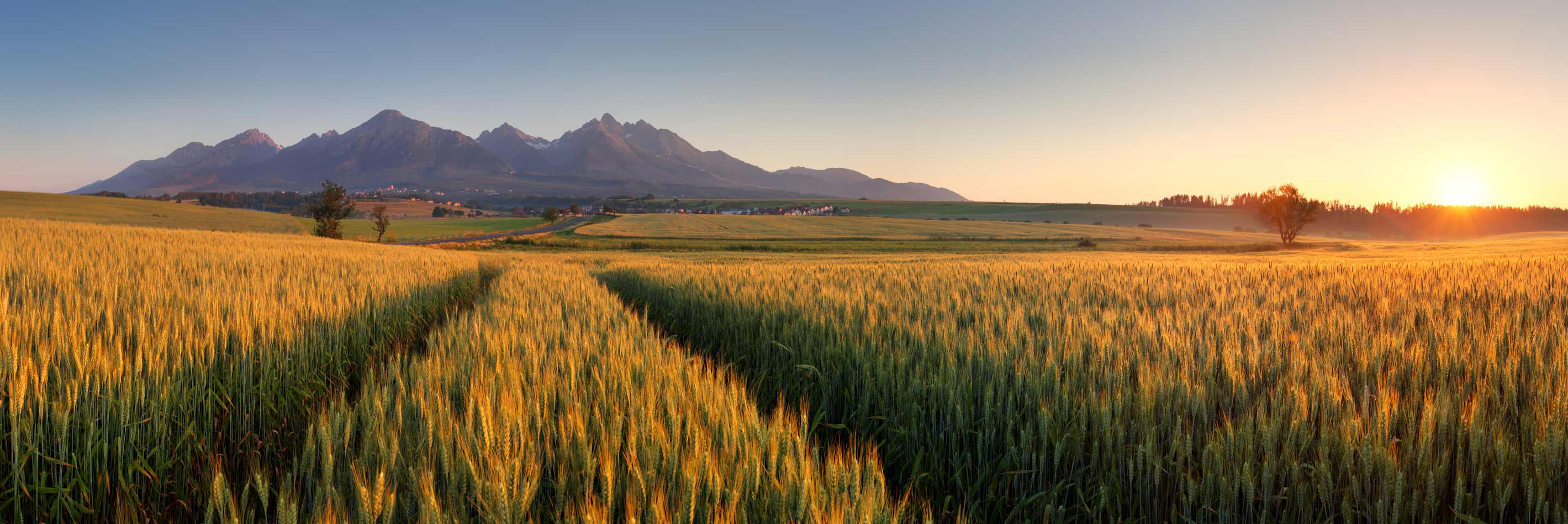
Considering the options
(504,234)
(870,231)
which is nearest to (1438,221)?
(870,231)

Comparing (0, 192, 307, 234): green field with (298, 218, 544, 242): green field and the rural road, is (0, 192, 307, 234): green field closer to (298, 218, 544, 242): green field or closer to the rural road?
(298, 218, 544, 242): green field

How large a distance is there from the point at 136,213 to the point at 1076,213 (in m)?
152

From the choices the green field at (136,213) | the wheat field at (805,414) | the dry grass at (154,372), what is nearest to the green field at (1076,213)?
the green field at (136,213)

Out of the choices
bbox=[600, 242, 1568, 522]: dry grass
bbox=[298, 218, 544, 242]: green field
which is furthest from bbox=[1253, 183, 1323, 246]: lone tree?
bbox=[298, 218, 544, 242]: green field

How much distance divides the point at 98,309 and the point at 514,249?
4967 centimetres

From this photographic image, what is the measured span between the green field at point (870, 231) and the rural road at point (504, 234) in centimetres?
950

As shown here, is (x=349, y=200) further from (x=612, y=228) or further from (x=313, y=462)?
(x=313, y=462)

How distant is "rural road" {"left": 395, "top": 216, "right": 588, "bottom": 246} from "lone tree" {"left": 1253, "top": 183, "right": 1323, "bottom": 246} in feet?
260

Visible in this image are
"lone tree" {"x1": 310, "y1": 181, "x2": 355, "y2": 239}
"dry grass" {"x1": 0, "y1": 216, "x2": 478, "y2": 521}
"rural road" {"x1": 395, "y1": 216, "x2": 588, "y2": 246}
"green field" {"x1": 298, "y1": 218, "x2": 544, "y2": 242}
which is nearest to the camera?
"dry grass" {"x1": 0, "y1": 216, "x2": 478, "y2": 521}

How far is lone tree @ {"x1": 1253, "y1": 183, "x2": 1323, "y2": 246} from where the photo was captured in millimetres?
62031

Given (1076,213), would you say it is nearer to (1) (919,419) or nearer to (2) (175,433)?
(1) (919,419)

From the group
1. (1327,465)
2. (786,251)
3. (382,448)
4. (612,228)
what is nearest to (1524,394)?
(1327,465)

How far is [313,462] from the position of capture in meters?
1.92

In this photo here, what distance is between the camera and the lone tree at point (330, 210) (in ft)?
215
